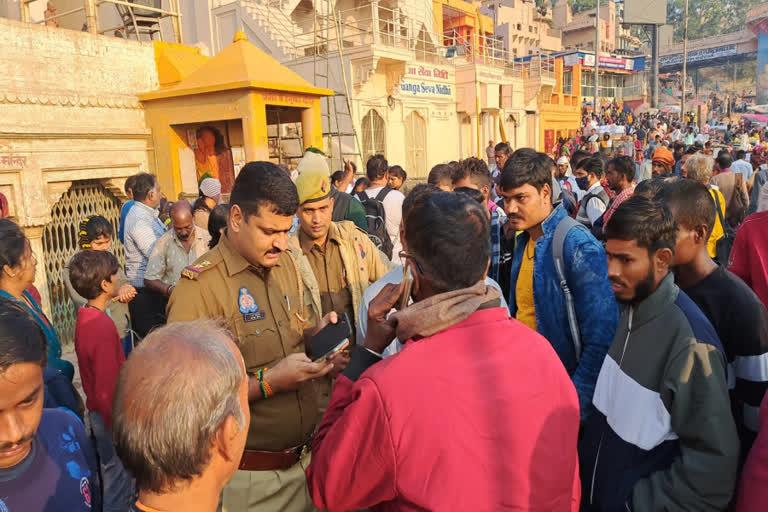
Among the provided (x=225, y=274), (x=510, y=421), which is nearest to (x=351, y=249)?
(x=225, y=274)

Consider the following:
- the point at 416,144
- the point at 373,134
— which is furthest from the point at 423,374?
the point at 416,144

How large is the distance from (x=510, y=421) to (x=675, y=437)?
2.63 feet

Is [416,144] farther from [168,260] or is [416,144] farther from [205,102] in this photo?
[168,260]

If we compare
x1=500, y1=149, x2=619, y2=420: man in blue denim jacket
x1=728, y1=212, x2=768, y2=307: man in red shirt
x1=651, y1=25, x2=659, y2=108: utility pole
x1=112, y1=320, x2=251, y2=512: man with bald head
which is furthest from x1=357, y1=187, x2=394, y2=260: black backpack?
x1=651, y1=25, x2=659, y2=108: utility pole

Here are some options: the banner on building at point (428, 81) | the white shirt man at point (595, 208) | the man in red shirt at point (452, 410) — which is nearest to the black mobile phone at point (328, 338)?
the man in red shirt at point (452, 410)

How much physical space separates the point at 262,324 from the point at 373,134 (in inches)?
554

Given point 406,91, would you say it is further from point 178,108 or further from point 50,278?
point 50,278

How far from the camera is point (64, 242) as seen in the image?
7207 millimetres

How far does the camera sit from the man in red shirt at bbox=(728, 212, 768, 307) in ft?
9.64

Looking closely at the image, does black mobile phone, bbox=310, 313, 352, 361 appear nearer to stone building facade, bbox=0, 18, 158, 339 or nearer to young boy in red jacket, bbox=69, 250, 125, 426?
young boy in red jacket, bbox=69, 250, 125, 426

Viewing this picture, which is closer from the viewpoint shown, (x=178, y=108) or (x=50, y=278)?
(x=50, y=278)

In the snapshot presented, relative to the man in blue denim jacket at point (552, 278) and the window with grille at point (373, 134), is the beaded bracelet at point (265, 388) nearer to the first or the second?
the man in blue denim jacket at point (552, 278)

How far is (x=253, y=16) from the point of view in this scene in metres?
14.7

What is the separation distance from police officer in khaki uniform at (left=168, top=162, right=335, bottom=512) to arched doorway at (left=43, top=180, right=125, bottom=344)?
6051 millimetres
